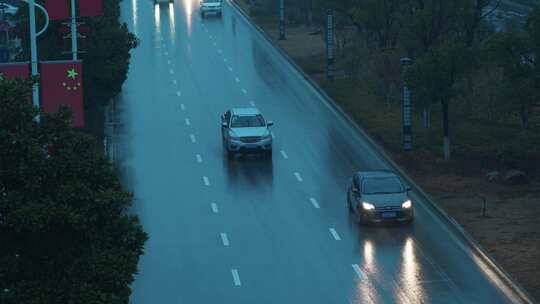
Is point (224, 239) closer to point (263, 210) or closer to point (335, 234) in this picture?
point (335, 234)

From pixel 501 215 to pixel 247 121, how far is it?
15235 mm

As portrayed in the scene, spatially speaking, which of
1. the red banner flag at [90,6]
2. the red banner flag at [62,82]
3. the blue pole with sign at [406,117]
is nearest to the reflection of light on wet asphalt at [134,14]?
the blue pole with sign at [406,117]

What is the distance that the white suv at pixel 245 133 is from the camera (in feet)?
158

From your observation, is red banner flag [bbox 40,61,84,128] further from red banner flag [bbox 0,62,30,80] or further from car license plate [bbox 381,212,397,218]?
car license plate [bbox 381,212,397,218]

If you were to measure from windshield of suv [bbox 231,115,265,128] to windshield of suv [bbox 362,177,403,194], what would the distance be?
12.5 meters

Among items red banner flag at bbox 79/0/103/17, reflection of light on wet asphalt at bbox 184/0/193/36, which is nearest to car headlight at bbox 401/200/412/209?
red banner flag at bbox 79/0/103/17

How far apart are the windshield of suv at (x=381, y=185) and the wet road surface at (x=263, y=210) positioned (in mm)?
1254

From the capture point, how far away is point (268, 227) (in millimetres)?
37469

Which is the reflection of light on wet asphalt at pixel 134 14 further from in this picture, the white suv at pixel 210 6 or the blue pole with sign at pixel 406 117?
the blue pole with sign at pixel 406 117

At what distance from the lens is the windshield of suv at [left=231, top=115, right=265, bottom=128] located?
49781 millimetres

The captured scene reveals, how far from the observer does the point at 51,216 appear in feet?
56.0

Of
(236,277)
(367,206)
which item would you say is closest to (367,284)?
(236,277)

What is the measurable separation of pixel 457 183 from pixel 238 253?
11.6m

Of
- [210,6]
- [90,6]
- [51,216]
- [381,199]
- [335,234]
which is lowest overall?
[335,234]
